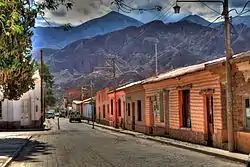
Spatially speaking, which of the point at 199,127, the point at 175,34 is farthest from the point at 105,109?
the point at 175,34

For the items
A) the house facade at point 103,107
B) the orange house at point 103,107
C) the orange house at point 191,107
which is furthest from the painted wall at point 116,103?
the orange house at point 191,107

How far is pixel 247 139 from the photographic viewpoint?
17.8 meters

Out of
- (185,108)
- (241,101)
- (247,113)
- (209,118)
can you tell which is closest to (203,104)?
(209,118)

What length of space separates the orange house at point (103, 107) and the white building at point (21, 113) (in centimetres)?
1128

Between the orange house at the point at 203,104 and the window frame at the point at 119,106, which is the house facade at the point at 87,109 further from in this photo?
the orange house at the point at 203,104

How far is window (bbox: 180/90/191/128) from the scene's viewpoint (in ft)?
84.9

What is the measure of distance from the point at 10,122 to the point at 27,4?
1467 inches

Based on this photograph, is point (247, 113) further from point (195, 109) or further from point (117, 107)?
point (117, 107)

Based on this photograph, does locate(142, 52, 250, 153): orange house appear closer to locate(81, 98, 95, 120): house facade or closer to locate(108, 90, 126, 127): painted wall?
locate(108, 90, 126, 127): painted wall

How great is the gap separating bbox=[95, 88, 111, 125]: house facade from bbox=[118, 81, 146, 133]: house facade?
13590 millimetres

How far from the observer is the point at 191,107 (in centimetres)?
2484

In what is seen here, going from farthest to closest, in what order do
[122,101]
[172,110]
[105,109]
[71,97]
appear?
1. [71,97]
2. [105,109]
3. [122,101]
4. [172,110]

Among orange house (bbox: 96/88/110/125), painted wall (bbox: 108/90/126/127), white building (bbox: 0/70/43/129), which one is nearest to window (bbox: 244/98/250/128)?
painted wall (bbox: 108/90/126/127)

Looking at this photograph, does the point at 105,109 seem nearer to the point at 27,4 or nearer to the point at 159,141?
the point at 159,141
